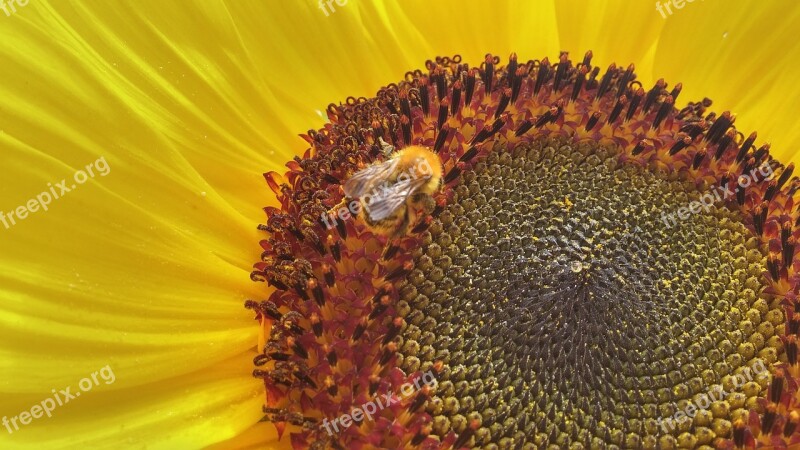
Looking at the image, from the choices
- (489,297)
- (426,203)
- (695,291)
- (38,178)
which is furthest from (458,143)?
(38,178)

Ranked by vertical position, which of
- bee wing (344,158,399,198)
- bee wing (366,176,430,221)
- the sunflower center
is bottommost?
the sunflower center

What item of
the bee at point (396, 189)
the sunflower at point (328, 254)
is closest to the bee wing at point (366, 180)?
the bee at point (396, 189)

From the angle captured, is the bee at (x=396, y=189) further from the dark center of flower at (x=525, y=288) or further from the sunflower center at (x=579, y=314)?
the sunflower center at (x=579, y=314)

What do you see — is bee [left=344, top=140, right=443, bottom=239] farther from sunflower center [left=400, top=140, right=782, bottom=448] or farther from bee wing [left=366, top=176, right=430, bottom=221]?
sunflower center [left=400, top=140, right=782, bottom=448]

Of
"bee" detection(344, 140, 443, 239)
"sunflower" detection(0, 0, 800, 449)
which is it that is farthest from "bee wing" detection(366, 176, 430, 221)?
"sunflower" detection(0, 0, 800, 449)

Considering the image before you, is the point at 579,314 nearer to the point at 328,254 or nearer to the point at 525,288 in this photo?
the point at 525,288

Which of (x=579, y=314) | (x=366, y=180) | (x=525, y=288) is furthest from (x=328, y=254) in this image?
(x=579, y=314)
